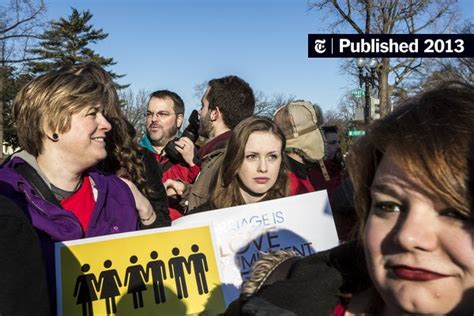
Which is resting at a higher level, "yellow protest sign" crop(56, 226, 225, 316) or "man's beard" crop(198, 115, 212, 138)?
"man's beard" crop(198, 115, 212, 138)

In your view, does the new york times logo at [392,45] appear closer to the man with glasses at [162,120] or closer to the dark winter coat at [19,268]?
the man with glasses at [162,120]

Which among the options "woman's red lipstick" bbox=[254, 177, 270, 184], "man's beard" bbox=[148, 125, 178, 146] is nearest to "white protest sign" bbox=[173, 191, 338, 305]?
"woman's red lipstick" bbox=[254, 177, 270, 184]

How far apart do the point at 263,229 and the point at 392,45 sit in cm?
1779

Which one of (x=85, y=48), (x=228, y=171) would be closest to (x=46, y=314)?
(x=228, y=171)

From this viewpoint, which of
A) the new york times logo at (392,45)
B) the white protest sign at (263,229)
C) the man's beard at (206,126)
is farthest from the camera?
the new york times logo at (392,45)

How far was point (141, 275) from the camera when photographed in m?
2.52

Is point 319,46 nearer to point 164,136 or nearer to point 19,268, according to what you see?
point 164,136

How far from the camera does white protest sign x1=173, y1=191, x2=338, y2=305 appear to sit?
2.75 metres

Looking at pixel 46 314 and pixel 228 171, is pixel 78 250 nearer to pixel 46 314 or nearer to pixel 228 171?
pixel 46 314

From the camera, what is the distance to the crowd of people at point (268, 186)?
1.18 m

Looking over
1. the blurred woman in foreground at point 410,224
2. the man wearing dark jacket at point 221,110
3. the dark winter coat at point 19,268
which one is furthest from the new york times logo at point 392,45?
the blurred woman in foreground at point 410,224

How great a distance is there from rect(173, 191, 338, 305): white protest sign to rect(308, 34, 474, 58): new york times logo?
13162mm

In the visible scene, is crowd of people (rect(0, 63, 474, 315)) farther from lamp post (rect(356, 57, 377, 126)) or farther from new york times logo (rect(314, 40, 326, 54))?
lamp post (rect(356, 57, 377, 126))

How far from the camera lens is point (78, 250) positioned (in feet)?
7.94
